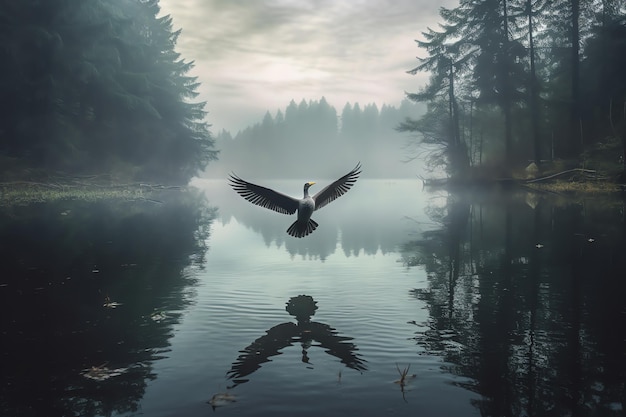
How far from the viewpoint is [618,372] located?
598cm

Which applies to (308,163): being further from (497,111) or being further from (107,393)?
(107,393)

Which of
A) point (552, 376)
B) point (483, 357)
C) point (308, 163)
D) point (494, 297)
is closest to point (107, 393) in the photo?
point (483, 357)

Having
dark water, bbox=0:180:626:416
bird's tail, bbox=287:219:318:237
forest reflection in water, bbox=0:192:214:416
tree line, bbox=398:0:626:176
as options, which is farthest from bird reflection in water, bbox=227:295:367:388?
tree line, bbox=398:0:626:176

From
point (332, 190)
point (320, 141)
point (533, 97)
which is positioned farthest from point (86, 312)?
point (320, 141)

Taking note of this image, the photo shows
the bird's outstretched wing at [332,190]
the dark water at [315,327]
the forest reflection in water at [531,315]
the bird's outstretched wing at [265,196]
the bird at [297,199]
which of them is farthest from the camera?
the bird's outstretched wing at [332,190]

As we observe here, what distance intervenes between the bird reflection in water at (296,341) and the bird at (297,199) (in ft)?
9.39

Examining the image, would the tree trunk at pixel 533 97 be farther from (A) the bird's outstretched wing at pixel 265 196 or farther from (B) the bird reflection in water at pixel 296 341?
(B) the bird reflection in water at pixel 296 341

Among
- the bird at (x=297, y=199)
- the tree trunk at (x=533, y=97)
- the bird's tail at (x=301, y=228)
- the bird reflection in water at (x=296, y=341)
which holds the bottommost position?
the bird reflection in water at (x=296, y=341)

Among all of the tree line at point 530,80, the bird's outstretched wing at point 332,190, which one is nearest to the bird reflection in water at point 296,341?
the bird's outstretched wing at point 332,190

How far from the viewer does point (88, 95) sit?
4328 centimetres

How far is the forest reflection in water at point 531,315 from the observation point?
18.1 feet

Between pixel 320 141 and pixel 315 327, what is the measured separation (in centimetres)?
16119

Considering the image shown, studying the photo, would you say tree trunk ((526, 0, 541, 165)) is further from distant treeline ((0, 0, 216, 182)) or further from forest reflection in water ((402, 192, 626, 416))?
distant treeline ((0, 0, 216, 182))

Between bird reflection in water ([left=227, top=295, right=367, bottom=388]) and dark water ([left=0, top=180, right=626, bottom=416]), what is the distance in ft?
0.12
